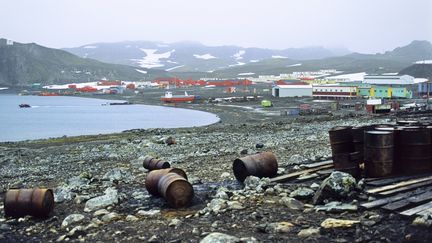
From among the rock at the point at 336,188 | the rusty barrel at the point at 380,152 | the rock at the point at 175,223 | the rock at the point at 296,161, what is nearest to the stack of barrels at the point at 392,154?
the rusty barrel at the point at 380,152

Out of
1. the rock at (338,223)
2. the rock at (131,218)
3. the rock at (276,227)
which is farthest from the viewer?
the rock at (131,218)

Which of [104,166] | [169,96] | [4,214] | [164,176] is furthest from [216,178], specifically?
[169,96]

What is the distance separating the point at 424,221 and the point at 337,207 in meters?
1.51

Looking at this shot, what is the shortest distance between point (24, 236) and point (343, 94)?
282 feet

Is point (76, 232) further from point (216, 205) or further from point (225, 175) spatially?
point (225, 175)

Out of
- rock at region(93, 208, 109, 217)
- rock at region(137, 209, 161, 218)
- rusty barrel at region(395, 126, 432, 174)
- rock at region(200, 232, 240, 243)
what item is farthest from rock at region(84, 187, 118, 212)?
rusty barrel at region(395, 126, 432, 174)

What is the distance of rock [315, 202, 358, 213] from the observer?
7682 mm

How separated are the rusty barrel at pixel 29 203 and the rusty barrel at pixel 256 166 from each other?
427cm

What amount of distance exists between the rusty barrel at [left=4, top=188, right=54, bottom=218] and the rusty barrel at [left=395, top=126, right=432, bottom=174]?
7.14 m

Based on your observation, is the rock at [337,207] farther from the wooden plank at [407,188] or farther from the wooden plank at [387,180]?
the wooden plank at [387,180]

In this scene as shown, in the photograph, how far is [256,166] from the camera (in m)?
11.0

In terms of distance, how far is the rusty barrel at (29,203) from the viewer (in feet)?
30.0

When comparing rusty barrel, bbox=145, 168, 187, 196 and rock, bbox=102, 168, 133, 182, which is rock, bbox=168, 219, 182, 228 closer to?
rusty barrel, bbox=145, 168, 187, 196

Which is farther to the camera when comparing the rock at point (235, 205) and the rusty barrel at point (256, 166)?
the rusty barrel at point (256, 166)
